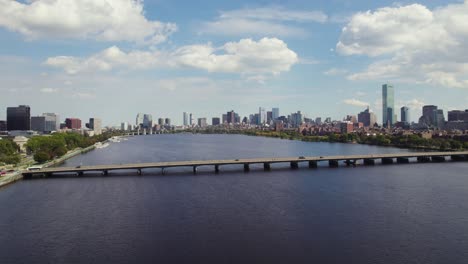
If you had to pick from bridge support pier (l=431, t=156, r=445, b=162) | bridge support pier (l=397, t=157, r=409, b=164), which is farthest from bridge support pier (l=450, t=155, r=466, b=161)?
bridge support pier (l=397, t=157, r=409, b=164)

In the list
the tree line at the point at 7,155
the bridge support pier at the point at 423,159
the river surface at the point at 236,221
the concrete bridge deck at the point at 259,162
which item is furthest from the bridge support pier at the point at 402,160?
the tree line at the point at 7,155

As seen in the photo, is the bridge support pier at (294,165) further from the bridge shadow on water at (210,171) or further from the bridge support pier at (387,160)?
the bridge support pier at (387,160)

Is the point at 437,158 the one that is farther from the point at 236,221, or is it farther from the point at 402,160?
the point at 236,221

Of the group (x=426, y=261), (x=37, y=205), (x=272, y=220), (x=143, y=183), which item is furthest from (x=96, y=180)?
(x=426, y=261)

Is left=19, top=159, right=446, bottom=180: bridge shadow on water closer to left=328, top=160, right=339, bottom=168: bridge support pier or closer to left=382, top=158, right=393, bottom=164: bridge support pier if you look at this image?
left=328, top=160, right=339, bottom=168: bridge support pier

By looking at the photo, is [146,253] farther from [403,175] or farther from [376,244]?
[403,175]

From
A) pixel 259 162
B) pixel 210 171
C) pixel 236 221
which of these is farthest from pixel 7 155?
pixel 236 221

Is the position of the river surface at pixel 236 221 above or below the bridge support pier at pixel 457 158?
below

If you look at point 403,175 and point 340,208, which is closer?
point 340,208

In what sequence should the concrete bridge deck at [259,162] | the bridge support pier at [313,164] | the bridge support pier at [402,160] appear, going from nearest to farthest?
the concrete bridge deck at [259,162]
the bridge support pier at [313,164]
the bridge support pier at [402,160]
